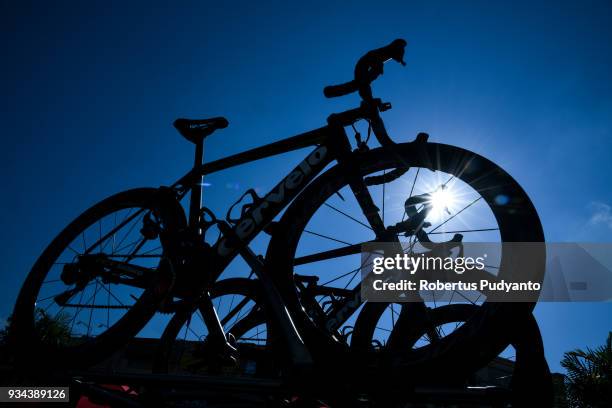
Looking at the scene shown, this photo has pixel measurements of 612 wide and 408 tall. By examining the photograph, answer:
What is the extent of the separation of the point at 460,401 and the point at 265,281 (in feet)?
3.39

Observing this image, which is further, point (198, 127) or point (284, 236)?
point (198, 127)

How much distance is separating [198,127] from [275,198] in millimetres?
1328

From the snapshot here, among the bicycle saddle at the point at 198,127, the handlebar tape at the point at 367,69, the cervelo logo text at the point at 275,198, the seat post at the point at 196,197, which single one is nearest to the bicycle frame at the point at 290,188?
the cervelo logo text at the point at 275,198

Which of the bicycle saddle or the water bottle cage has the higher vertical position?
the bicycle saddle

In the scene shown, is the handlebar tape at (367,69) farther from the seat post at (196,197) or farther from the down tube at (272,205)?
the seat post at (196,197)

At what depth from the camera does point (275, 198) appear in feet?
8.21

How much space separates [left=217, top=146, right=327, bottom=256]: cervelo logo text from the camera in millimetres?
2459

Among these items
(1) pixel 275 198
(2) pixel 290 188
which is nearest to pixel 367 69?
(2) pixel 290 188

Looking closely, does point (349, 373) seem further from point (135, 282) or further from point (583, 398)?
point (583, 398)

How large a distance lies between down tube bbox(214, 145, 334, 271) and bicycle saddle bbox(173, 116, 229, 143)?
1.19 meters

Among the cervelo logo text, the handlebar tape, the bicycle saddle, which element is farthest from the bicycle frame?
the bicycle saddle

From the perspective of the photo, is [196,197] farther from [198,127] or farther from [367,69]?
[367,69]

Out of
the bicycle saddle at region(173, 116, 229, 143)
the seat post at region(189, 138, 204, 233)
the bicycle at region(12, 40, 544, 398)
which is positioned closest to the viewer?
the bicycle at region(12, 40, 544, 398)

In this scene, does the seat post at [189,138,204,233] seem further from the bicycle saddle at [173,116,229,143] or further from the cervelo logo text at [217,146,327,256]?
the cervelo logo text at [217,146,327,256]
